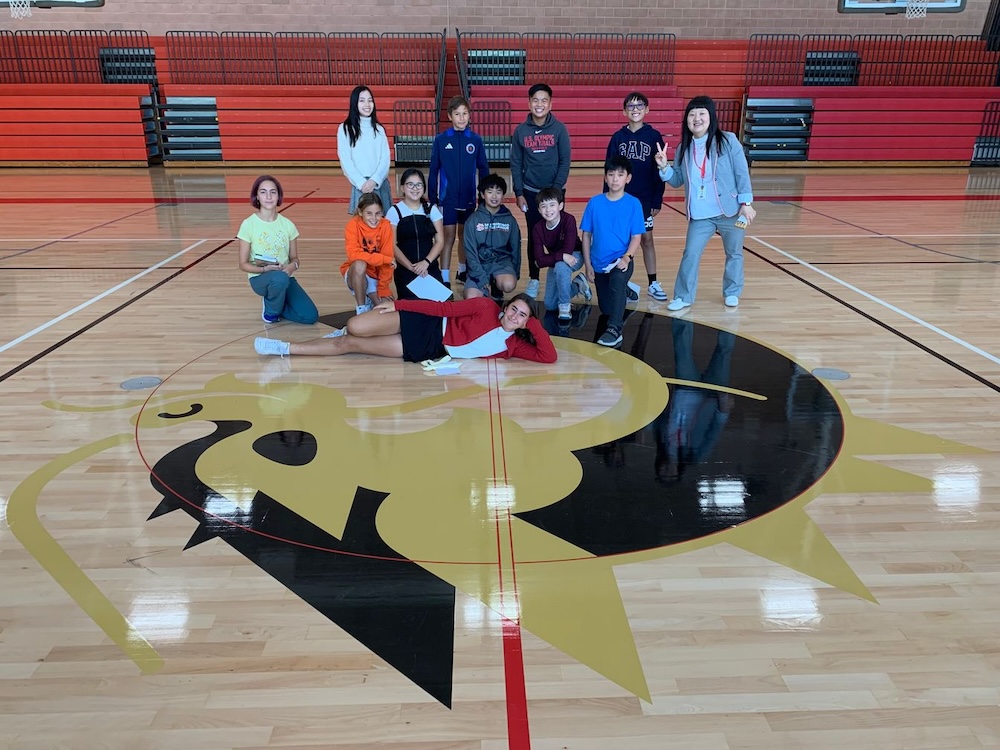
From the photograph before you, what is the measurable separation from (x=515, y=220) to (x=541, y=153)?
23.0 inches

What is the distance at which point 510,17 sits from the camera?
16094 mm

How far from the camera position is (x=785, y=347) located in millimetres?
4828

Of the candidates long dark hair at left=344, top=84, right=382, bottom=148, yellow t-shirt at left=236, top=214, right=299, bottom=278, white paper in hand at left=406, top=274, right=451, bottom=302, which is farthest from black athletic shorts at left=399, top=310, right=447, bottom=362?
long dark hair at left=344, top=84, right=382, bottom=148

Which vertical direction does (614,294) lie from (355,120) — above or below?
below

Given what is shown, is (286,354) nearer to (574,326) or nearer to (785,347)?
(574,326)

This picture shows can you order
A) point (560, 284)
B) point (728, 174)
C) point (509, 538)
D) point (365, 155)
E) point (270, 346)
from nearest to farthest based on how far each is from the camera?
point (509, 538)
point (270, 346)
point (728, 174)
point (560, 284)
point (365, 155)

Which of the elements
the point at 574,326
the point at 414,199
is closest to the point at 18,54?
the point at 414,199

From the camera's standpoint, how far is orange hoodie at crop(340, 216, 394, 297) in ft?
17.5

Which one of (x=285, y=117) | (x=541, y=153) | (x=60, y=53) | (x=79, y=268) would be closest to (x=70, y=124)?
(x=60, y=53)

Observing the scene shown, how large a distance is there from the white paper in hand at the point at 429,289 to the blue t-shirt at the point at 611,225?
106 cm

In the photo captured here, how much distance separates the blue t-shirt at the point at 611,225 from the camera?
5102 mm

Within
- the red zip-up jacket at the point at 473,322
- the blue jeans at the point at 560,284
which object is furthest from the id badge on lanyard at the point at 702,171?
the red zip-up jacket at the point at 473,322

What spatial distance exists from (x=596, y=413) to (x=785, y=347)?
1.67 metres

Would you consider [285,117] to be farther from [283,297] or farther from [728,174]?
[728,174]
